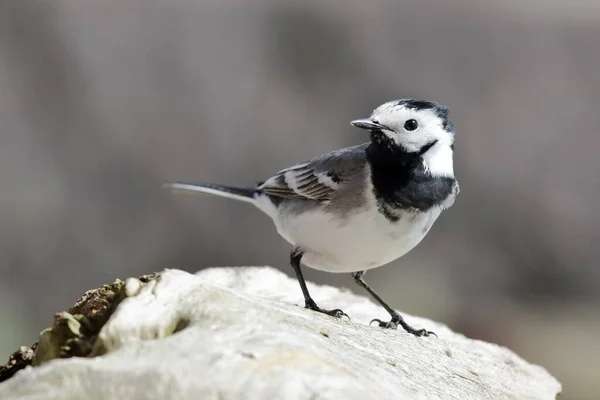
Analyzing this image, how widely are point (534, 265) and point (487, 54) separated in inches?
86.6

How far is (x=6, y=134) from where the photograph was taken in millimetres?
7199

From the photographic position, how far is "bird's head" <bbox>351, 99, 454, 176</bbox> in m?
3.21

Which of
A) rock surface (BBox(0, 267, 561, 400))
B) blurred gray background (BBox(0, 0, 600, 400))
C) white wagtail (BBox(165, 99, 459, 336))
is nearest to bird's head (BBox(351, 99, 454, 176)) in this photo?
white wagtail (BBox(165, 99, 459, 336))

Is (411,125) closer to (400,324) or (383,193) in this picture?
(383,193)

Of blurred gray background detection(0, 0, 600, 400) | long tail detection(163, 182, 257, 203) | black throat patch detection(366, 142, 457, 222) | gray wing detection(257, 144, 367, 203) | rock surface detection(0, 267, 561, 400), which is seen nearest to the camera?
rock surface detection(0, 267, 561, 400)

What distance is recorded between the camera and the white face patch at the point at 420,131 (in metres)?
3.21

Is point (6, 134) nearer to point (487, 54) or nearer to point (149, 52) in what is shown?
point (149, 52)

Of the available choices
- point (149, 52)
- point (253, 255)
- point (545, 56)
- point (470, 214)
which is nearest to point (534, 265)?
point (470, 214)

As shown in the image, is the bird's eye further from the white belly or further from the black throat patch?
the white belly

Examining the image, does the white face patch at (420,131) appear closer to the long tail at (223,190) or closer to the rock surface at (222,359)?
the rock surface at (222,359)

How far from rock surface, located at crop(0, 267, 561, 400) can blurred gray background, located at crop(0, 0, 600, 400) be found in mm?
5073

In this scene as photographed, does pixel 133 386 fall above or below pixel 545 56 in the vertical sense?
below

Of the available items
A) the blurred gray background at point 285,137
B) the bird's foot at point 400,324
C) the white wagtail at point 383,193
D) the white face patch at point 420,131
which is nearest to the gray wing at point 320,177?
the white wagtail at point 383,193

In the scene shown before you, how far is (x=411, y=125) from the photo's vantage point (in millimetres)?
3236
